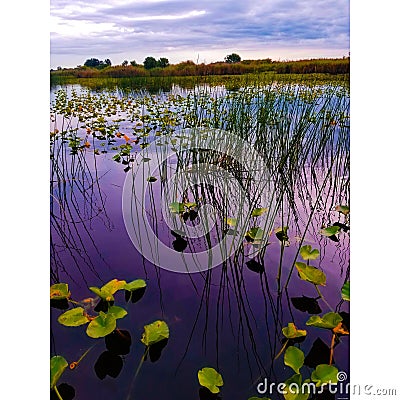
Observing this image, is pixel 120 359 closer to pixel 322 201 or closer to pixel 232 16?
pixel 232 16

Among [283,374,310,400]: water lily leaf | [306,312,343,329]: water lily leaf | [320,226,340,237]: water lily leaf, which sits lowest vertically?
[283,374,310,400]: water lily leaf

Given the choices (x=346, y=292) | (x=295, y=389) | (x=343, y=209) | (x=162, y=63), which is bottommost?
(x=295, y=389)

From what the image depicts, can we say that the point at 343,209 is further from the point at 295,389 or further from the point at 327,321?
the point at 295,389

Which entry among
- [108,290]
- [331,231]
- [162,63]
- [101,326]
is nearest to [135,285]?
[108,290]

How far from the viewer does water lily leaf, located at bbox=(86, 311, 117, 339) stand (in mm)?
1072

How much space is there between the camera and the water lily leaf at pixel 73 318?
1114mm

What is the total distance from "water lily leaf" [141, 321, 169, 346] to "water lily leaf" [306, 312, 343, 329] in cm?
37

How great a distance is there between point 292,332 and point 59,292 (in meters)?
0.67

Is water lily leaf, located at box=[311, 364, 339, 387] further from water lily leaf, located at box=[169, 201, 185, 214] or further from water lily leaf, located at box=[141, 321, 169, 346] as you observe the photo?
water lily leaf, located at box=[169, 201, 185, 214]

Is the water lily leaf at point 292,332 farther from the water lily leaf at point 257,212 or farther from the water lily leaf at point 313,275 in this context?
the water lily leaf at point 257,212

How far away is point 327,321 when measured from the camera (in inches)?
43.7

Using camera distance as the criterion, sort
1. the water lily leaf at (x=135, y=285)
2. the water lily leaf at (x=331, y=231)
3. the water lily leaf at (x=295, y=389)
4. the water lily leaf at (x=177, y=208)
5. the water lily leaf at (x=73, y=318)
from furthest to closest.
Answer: the water lily leaf at (x=177, y=208) → the water lily leaf at (x=331, y=231) → the water lily leaf at (x=135, y=285) → the water lily leaf at (x=73, y=318) → the water lily leaf at (x=295, y=389)

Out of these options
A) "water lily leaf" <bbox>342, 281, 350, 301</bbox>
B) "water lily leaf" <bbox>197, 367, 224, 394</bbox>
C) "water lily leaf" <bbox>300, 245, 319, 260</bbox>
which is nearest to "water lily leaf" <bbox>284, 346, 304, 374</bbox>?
"water lily leaf" <bbox>197, 367, 224, 394</bbox>

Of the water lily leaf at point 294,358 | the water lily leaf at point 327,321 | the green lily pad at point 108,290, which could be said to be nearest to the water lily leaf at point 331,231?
the water lily leaf at point 327,321
